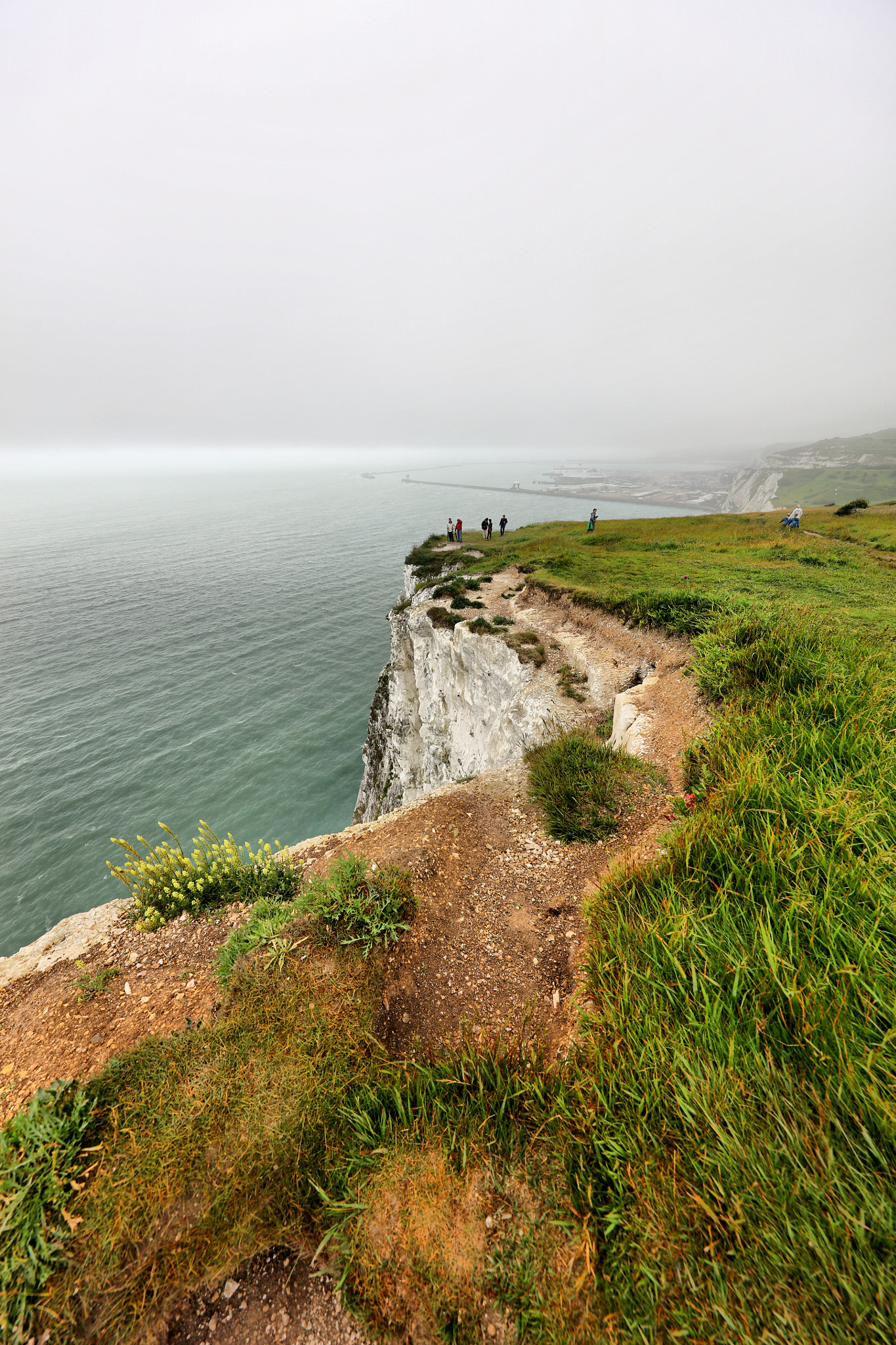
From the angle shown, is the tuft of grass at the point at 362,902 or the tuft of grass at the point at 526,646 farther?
the tuft of grass at the point at 526,646

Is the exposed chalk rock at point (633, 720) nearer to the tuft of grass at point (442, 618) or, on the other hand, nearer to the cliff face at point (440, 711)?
the cliff face at point (440, 711)

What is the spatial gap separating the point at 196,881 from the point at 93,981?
1.54 m

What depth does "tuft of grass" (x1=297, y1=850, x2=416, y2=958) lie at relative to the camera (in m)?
5.69

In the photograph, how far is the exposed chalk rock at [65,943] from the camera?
6.20 meters

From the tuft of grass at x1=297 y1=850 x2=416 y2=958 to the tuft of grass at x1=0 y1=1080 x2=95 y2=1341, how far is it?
2652 millimetres

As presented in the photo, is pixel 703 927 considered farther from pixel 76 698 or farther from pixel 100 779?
pixel 76 698

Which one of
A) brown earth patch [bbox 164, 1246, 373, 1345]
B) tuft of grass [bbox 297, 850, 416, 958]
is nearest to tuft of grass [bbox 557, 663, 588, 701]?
tuft of grass [bbox 297, 850, 416, 958]

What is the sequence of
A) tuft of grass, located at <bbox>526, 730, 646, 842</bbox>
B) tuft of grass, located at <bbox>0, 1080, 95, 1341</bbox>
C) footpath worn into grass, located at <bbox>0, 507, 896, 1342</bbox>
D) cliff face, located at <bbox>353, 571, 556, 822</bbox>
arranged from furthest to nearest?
1. cliff face, located at <bbox>353, 571, 556, 822</bbox>
2. tuft of grass, located at <bbox>526, 730, 646, 842</bbox>
3. tuft of grass, located at <bbox>0, 1080, 95, 1341</bbox>
4. footpath worn into grass, located at <bbox>0, 507, 896, 1342</bbox>

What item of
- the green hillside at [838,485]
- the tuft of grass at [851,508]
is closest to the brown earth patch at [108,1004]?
the tuft of grass at [851,508]

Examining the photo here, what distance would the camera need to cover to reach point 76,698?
1837 inches

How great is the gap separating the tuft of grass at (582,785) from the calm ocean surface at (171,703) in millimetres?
27167

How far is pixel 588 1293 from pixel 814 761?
5738mm

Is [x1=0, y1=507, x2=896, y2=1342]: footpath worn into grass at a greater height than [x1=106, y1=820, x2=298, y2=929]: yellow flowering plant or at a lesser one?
greater

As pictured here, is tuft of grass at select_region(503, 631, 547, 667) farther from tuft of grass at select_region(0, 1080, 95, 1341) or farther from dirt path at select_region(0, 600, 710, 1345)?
tuft of grass at select_region(0, 1080, 95, 1341)
